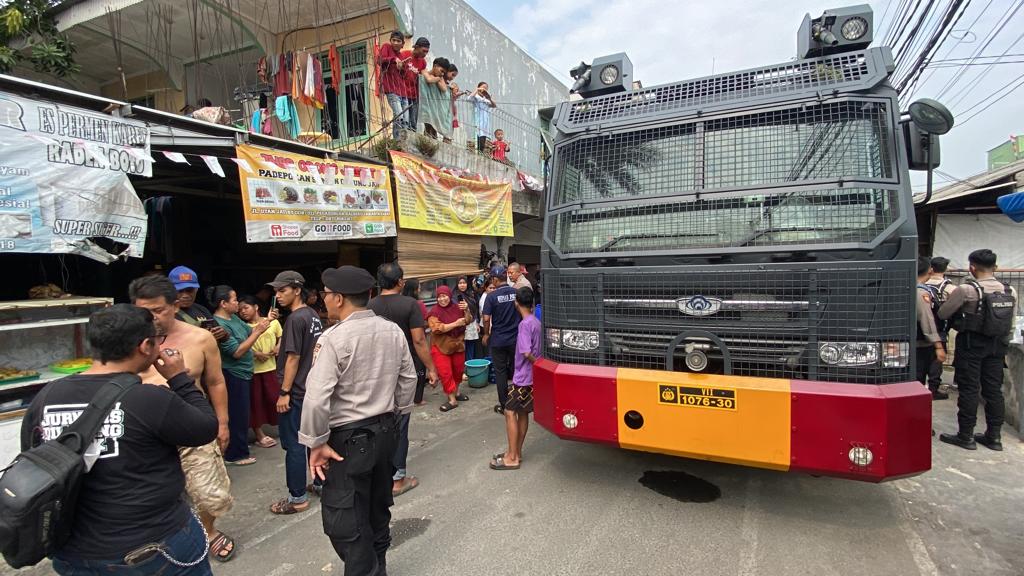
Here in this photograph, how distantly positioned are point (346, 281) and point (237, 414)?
2691 millimetres

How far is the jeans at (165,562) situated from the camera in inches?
65.1

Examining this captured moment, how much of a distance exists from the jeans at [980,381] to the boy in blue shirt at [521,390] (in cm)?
383

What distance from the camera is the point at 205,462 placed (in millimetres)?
2623

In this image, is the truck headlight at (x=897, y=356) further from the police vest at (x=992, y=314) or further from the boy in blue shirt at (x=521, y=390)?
the police vest at (x=992, y=314)

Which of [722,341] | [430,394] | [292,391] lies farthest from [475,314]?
[722,341]

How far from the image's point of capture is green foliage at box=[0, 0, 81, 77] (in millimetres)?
6450

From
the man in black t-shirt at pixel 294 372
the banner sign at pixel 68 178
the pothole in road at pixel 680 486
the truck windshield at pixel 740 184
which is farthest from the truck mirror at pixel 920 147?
the banner sign at pixel 68 178

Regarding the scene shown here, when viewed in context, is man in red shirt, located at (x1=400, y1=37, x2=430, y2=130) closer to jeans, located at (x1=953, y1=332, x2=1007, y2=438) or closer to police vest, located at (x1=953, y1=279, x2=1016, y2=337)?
police vest, located at (x1=953, y1=279, x2=1016, y2=337)

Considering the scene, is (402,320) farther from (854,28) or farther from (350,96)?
(350,96)

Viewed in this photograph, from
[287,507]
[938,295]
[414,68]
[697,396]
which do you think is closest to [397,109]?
[414,68]

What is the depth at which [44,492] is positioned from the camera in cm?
142

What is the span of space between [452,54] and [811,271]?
28.9 ft

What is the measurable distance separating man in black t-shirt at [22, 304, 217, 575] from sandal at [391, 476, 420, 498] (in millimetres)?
2102

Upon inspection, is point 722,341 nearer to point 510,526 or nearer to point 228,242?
point 510,526
